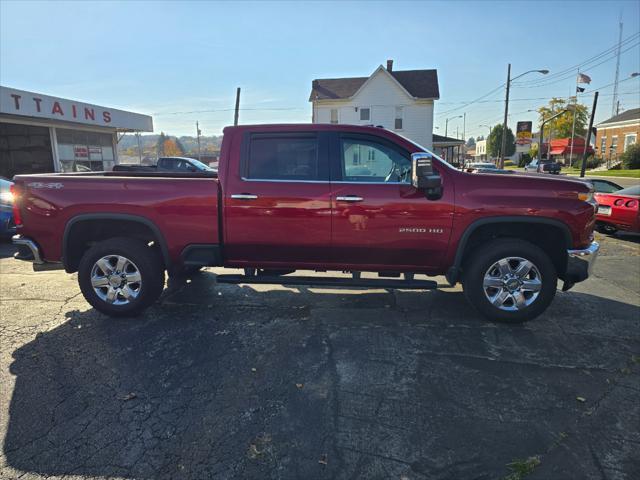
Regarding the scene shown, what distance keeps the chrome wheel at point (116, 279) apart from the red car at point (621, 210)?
9756 millimetres

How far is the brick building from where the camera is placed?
167ft

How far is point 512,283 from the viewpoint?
4.25 meters

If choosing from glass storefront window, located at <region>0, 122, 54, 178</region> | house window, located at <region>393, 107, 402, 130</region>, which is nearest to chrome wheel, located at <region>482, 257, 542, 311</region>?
glass storefront window, located at <region>0, 122, 54, 178</region>

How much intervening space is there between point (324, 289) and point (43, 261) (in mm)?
3321

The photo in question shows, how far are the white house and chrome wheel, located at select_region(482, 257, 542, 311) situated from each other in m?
34.9

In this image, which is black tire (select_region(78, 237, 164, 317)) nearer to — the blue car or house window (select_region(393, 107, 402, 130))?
the blue car

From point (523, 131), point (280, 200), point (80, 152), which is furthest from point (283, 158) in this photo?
point (523, 131)

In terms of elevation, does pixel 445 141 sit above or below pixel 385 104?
below

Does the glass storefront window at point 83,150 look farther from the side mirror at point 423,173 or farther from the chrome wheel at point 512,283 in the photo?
the chrome wheel at point 512,283

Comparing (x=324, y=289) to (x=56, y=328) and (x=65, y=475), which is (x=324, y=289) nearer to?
(x=56, y=328)

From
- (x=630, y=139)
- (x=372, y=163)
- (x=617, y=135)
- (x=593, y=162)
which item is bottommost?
(x=372, y=163)

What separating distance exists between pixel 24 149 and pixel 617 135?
63.9 metres

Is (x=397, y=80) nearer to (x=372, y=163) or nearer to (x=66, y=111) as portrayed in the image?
(x=66, y=111)

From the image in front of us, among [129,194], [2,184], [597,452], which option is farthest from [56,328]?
[2,184]
